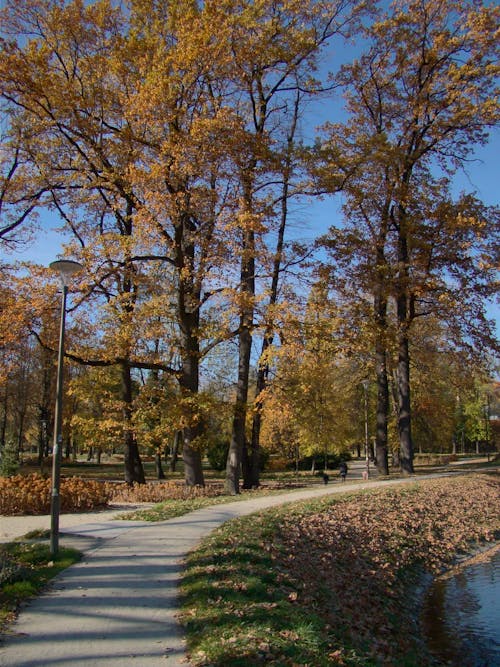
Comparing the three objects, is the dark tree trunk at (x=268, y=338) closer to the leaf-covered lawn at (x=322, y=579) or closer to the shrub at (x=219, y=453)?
the leaf-covered lawn at (x=322, y=579)

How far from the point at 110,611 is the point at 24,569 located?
72.9 inches

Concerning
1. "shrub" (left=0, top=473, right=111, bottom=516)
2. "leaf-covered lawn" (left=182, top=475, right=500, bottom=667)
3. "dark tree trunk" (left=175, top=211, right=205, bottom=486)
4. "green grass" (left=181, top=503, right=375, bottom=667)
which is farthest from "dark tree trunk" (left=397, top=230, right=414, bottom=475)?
"green grass" (left=181, top=503, right=375, bottom=667)

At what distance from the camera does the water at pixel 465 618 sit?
23.5ft

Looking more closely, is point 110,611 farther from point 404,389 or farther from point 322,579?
point 404,389

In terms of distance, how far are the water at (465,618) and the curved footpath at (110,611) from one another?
147 inches

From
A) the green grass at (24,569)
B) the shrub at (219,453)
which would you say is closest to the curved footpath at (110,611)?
the green grass at (24,569)

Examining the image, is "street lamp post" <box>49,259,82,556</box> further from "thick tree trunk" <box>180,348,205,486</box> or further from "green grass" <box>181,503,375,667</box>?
"thick tree trunk" <box>180,348,205,486</box>

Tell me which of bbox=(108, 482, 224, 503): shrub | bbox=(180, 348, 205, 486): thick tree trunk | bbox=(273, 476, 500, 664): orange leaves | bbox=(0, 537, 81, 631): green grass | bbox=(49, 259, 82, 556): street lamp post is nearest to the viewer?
bbox=(0, 537, 81, 631): green grass

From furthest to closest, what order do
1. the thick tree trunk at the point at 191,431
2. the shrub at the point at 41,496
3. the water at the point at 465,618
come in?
the thick tree trunk at the point at 191,431 → the shrub at the point at 41,496 → the water at the point at 465,618

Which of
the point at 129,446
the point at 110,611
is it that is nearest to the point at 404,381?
the point at 129,446

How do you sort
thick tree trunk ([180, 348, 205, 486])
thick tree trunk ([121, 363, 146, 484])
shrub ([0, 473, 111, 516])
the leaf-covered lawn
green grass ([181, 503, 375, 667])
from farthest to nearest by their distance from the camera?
thick tree trunk ([121, 363, 146, 484]) < thick tree trunk ([180, 348, 205, 486]) < shrub ([0, 473, 111, 516]) < the leaf-covered lawn < green grass ([181, 503, 375, 667])

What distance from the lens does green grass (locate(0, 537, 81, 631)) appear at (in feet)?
20.2

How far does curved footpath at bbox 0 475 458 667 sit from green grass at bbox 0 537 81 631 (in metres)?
0.14

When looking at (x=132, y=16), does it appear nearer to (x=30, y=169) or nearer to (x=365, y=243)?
(x=30, y=169)
